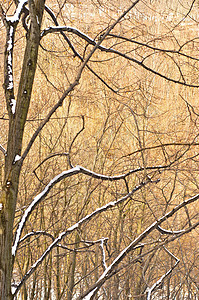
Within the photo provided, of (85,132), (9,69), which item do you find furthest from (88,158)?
(9,69)

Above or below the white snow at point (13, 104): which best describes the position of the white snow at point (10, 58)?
above

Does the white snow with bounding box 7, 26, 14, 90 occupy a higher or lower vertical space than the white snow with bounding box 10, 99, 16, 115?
higher

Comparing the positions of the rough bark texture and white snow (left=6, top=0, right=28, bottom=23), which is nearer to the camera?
the rough bark texture

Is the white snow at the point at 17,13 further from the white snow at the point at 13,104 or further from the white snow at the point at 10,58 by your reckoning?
the white snow at the point at 13,104

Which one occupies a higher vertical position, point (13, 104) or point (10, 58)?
point (10, 58)

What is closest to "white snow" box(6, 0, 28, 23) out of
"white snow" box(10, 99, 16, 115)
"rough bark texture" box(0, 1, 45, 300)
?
"rough bark texture" box(0, 1, 45, 300)

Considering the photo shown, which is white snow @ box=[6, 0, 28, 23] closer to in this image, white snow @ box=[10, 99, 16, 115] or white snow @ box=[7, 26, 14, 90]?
white snow @ box=[7, 26, 14, 90]

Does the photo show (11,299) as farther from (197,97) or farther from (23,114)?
(197,97)

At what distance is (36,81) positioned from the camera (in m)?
7.81

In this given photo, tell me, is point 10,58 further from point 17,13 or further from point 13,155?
point 13,155

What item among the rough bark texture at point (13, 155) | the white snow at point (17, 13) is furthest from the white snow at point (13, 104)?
the white snow at point (17, 13)

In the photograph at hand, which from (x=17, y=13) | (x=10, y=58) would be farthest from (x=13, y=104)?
(x=17, y=13)

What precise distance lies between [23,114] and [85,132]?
678 cm

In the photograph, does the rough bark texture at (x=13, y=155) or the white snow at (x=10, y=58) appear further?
the white snow at (x=10, y=58)
